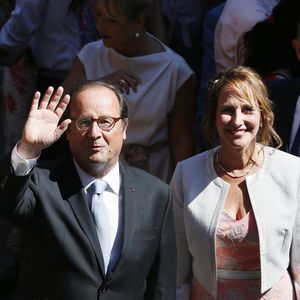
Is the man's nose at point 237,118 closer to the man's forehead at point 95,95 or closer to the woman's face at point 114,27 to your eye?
the man's forehead at point 95,95

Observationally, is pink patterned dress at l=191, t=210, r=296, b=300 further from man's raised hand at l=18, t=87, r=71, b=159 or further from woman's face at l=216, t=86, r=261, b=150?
man's raised hand at l=18, t=87, r=71, b=159

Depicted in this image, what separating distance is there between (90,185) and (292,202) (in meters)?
0.95

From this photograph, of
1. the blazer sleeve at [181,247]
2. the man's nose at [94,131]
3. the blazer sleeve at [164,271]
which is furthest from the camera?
the blazer sleeve at [181,247]

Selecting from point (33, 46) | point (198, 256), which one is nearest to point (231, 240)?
point (198, 256)

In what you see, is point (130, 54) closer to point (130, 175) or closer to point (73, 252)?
point (130, 175)

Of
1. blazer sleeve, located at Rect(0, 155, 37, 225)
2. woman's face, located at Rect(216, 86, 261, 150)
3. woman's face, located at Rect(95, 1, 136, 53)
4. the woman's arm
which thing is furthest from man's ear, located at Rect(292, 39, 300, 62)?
blazer sleeve, located at Rect(0, 155, 37, 225)

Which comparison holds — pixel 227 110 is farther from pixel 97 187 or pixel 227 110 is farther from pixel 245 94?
pixel 97 187

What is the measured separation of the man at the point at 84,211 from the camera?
349 centimetres

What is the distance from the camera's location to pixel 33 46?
5938 mm

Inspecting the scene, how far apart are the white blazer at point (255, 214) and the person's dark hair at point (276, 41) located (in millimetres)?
830

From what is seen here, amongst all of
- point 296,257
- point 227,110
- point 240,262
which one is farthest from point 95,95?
point 296,257

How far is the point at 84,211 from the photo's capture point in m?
3.58

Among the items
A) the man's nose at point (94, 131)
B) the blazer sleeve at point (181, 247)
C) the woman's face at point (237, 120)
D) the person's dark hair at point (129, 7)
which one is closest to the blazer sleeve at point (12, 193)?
the man's nose at point (94, 131)

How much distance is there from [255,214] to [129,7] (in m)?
1.44
